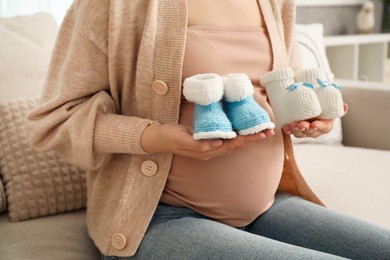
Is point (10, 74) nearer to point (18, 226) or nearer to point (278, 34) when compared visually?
point (18, 226)

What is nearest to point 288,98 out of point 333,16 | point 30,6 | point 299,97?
point 299,97

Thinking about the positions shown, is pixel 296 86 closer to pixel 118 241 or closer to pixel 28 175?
pixel 118 241

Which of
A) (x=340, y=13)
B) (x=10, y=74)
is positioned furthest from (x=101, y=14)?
(x=340, y=13)

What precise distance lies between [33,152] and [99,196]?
26 cm

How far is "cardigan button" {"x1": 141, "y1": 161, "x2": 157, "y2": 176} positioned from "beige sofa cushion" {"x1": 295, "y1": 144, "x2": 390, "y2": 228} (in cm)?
51

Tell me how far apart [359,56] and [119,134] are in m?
2.21

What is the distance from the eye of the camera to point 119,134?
0.87 m

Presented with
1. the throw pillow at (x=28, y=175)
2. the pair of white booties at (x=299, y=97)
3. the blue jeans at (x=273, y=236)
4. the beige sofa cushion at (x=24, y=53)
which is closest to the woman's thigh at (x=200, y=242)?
the blue jeans at (x=273, y=236)

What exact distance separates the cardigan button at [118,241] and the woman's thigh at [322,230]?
0.28 metres

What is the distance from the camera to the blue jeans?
31.7 inches

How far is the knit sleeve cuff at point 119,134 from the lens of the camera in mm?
864

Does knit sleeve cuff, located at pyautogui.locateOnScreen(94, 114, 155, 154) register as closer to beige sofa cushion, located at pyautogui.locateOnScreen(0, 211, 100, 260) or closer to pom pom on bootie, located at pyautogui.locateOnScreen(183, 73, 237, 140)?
pom pom on bootie, located at pyautogui.locateOnScreen(183, 73, 237, 140)

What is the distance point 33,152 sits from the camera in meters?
1.15

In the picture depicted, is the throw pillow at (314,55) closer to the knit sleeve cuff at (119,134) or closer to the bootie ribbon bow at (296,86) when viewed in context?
the bootie ribbon bow at (296,86)
